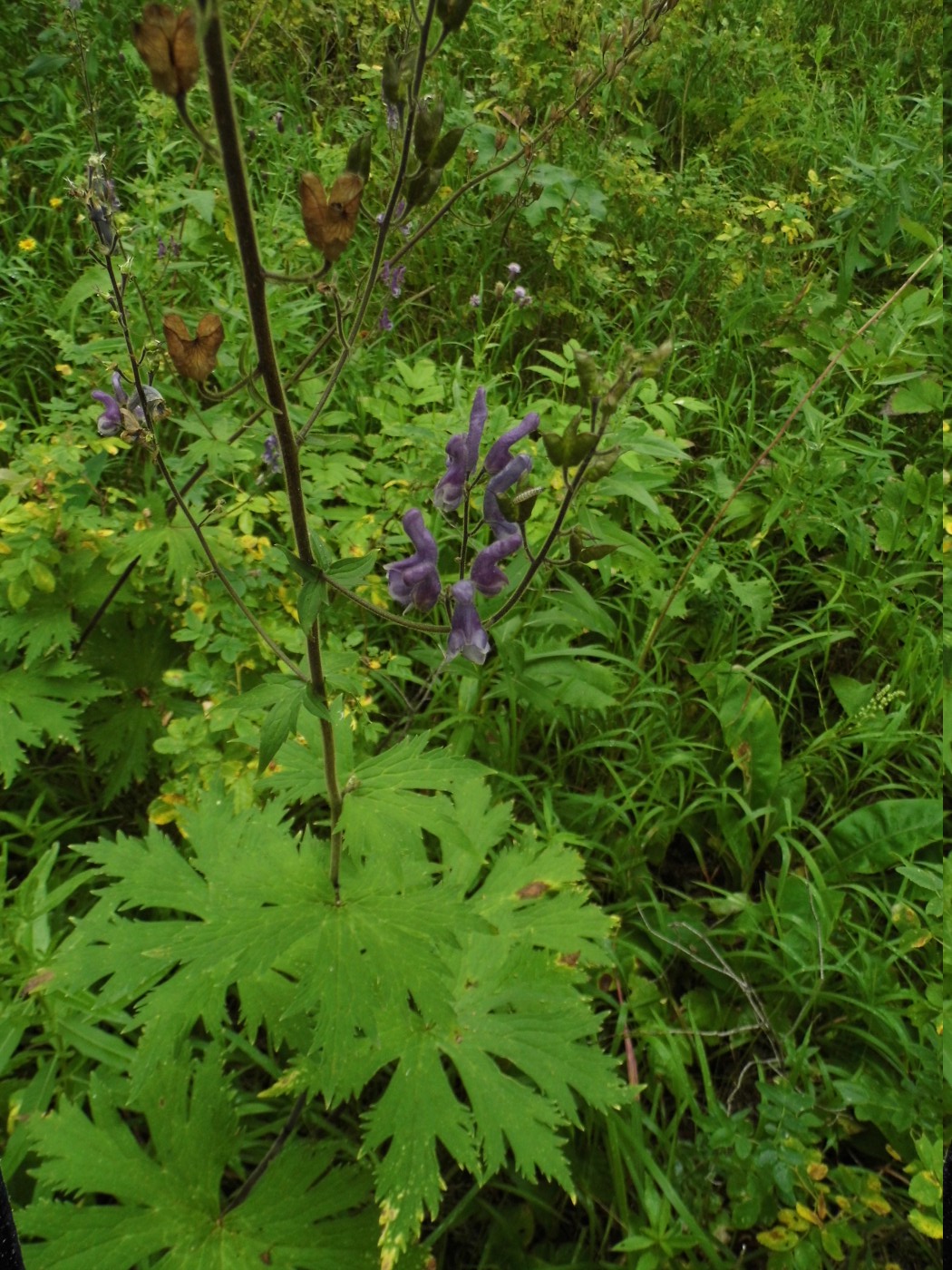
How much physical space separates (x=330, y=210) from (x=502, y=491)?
1.80ft

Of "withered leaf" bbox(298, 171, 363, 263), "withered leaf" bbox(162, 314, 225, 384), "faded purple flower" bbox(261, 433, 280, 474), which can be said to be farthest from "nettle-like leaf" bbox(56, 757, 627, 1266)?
"faded purple flower" bbox(261, 433, 280, 474)

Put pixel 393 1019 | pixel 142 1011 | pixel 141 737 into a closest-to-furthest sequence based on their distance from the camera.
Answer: pixel 142 1011
pixel 393 1019
pixel 141 737

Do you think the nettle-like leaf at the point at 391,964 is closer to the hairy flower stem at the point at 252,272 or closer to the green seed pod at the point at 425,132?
the hairy flower stem at the point at 252,272

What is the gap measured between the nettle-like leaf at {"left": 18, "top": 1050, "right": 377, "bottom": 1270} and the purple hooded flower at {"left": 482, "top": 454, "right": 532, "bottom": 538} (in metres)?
1.07

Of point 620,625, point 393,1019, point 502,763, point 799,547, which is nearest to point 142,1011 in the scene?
point 393,1019

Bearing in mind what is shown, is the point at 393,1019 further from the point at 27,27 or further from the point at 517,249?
the point at 27,27

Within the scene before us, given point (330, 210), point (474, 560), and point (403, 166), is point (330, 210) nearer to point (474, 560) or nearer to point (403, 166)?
point (403, 166)

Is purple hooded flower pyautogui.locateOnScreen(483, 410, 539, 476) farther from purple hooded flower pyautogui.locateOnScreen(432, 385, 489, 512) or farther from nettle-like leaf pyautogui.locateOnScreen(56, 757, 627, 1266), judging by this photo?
nettle-like leaf pyautogui.locateOnScreen(56, 757, 627, 1266)

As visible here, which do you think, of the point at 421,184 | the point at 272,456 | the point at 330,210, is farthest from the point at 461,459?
the point at 272,456

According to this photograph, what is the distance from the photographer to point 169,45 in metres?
0.72

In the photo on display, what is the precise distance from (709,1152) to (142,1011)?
1.15 m

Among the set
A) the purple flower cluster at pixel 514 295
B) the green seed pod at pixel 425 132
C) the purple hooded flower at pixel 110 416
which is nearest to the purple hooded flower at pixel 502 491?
the green seed pod at pixel 425 132

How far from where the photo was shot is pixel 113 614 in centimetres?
242

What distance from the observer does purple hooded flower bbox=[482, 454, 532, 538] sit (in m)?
1.28
